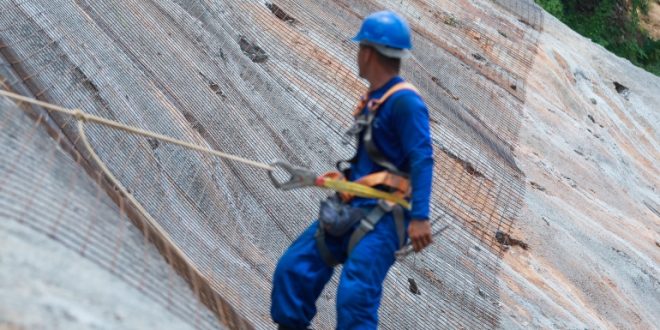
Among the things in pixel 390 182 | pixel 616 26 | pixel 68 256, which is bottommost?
pixel 616 26

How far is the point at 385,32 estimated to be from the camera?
4.51m

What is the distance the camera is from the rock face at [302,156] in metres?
5.61

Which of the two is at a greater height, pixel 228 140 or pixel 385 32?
pixel 385 32

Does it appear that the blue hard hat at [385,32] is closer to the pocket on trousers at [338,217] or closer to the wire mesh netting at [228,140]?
the pocket on trousers at [338,217]

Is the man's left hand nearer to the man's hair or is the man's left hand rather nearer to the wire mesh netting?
the man's hair

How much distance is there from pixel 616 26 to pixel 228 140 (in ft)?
54.7

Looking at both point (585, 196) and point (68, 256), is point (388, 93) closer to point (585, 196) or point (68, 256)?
point (68, 256)

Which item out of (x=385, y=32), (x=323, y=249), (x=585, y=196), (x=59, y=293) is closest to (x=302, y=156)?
(x=323, y=249)

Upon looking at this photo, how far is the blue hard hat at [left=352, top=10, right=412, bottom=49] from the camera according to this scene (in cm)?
451

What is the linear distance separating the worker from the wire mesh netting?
0.37m

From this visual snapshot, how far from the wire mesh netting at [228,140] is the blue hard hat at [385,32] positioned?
1336 millimetres

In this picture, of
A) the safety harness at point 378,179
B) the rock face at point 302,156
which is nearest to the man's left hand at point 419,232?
the safety harness at point 378,179

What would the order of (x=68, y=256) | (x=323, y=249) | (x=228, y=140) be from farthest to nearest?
(x=228, y=140) → (x=323, y=249) → (x=68, y=256)

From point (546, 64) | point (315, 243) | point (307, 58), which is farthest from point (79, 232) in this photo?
point (546, 64)
